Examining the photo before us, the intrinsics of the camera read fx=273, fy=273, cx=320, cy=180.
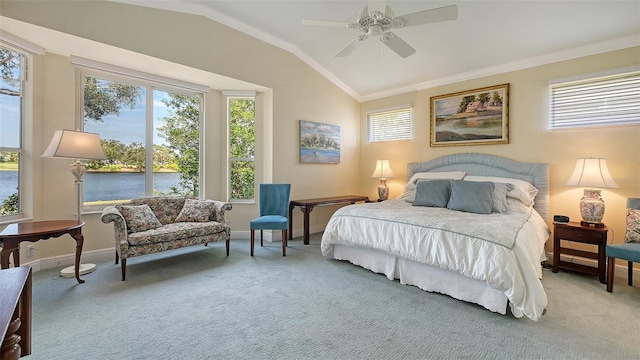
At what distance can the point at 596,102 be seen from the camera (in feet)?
11.3

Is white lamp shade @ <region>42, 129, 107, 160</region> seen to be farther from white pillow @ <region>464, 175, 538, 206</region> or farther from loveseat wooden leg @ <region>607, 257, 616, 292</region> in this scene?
loveseat wooden leg @ <region>607, 257, 616, 292</region>

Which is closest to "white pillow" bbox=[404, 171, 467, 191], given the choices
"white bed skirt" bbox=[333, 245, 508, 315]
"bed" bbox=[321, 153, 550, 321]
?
"bed" bbox=[321, 153, 550, 321]

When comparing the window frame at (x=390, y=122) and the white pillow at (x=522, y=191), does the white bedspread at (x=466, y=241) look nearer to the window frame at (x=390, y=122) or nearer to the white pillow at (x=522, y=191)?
the white pillow at (x=522, y=191)

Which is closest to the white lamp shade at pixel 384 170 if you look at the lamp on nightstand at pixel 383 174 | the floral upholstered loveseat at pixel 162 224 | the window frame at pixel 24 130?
the lamp on nightstand at pixel 383 174

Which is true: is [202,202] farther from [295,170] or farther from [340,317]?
[340,317]

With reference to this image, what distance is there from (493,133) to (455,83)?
107 cm

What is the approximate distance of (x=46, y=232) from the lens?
2.54 meters

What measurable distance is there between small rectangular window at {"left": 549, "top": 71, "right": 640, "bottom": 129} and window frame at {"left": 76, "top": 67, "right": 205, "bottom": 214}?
5366 mm

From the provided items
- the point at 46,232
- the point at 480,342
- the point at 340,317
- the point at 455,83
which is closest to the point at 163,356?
the point at 340,317

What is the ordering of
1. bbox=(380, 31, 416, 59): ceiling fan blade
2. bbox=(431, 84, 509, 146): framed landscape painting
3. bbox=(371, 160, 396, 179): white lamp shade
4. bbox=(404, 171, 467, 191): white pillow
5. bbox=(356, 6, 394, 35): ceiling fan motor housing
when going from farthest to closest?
bbox=(371, 160, 396, 179): white lamp shade
bbox=(404, 171, 467, 191): white pillow
bbox=(431, 84, 509, 146): framed landscape painting
bbox=(380, 31, 416, 59): ceiling fan blade
bbox=(356, 6, 394, 35): ceiling fan motor housing

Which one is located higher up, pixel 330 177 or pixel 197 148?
pixel 197 148

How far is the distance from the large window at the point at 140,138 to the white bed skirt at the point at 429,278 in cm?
307

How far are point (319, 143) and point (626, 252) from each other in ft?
13.9

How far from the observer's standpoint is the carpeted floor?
1.87 m
